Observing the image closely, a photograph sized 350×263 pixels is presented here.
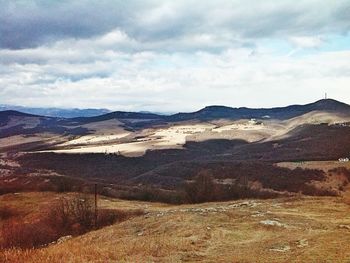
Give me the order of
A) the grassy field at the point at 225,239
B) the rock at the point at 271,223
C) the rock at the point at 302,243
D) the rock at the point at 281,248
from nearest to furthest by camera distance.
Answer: the grassy field at the point at 225,239, the rock at the point at 281,248, the rock at the point at 302,243, the rock at the point at 271,223

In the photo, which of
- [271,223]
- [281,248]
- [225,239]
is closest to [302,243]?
[281,248]

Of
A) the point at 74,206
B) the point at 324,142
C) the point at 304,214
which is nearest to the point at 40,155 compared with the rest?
the point at 324,142

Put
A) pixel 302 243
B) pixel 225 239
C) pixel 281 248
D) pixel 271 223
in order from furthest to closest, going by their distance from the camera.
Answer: pixel 271 223
pixel 225 239
pixel 302 243
pixel 281 248

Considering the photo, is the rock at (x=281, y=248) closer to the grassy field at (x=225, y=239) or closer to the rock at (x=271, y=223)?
the grassy field at (x=225, y=239)

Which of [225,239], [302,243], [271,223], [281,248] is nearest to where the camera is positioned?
[281,248]

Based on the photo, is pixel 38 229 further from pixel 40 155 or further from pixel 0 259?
pixel 40 155

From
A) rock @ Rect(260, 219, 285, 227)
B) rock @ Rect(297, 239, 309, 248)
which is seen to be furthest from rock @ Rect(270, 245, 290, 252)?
rock @ Rect(260, 219, 285, 227)

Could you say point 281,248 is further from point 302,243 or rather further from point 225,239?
point 225,239

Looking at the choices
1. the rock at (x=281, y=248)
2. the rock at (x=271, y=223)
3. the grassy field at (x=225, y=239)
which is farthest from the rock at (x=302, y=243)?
the rock at (x=271, y=223)

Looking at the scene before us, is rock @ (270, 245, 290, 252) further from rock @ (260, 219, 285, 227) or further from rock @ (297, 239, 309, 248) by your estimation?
rock @ (260, 219, 285, 227)
